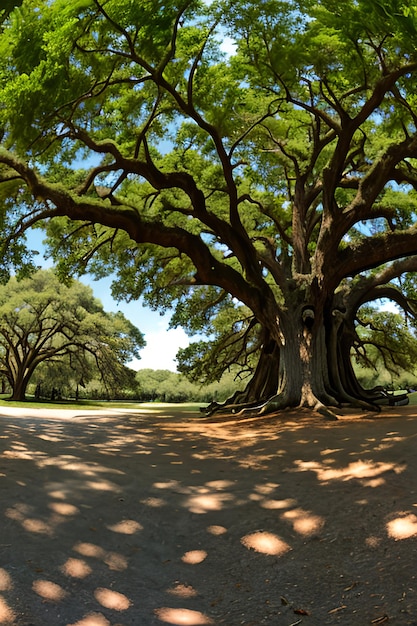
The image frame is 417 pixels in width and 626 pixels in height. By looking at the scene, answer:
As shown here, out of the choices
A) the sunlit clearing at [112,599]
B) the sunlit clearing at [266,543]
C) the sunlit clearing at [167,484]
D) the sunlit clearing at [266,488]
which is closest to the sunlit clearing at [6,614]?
the sunlit clearing at [112,599]

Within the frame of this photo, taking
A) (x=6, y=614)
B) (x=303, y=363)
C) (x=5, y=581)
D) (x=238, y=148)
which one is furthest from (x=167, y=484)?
(x=238, y=148)

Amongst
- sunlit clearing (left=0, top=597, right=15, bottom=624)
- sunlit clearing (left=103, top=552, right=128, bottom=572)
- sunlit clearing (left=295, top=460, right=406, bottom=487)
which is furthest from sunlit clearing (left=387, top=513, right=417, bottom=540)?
sunlit clearing (left=0, top=597, right=15, bottom=624)

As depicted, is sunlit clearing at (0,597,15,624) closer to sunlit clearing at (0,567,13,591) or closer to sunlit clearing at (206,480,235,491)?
sunlit clearing at (0,567,13,591)

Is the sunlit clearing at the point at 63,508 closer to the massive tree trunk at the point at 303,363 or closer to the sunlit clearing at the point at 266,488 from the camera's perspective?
the sunlit clearing at the point at 266,488

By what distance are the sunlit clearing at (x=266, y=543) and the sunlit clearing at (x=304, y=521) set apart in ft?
0.71

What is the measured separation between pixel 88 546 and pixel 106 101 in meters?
10.6

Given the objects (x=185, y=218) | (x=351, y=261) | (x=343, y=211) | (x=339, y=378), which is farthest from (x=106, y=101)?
(x=339, y=378)

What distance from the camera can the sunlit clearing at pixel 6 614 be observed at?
2.26m

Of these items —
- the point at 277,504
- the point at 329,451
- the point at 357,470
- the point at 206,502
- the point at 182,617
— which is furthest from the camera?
the point at 329,451

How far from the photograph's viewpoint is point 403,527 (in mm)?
3305

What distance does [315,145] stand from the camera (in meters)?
12.7

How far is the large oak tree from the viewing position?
8.16 meters

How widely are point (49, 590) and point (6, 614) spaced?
1.02 ft

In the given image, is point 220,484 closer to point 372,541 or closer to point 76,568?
point 372,541
